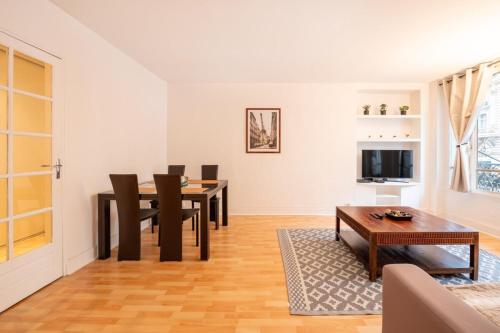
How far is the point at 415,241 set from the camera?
2355 mm

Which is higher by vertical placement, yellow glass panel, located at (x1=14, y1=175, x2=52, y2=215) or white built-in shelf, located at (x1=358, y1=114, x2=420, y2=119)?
white built-in shelf, located at (x1=358, y1=114, x2=420, y2=119)

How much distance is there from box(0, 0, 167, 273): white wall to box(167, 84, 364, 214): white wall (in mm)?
1298

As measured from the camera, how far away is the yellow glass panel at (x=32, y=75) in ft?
6.95

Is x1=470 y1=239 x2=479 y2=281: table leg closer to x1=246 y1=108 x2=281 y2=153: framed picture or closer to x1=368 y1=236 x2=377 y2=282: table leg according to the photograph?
x1=368 y1=236 x2=377 y2=282: table leg

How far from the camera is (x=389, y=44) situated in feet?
10.6

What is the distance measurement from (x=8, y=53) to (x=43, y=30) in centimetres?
44

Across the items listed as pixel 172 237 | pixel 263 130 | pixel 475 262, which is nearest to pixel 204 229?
pixel 172 237

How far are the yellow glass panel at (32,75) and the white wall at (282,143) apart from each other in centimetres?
277

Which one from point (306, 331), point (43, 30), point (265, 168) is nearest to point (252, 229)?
point (265, 168)

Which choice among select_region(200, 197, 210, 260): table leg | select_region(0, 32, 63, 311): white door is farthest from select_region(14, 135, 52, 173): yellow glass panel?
select_region(200, 197, 210, 260): table leg

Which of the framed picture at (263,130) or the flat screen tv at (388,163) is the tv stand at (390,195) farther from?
the framed picture at (263,130)

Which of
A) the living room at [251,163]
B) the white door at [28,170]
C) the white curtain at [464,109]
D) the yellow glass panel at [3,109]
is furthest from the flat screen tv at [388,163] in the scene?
the yellow glass panel at [3,109]

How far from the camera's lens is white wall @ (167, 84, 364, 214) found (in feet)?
16.6

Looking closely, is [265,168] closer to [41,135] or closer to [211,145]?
→ [211,145]
